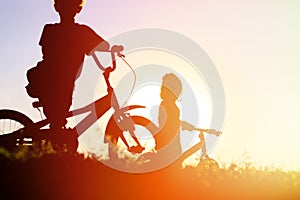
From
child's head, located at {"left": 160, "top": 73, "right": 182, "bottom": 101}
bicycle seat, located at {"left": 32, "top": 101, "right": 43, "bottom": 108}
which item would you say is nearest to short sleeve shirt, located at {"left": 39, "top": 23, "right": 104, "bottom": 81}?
bicycle seat, located at {"left": 32, "top": 101, "right": 43, "bottom": 108}

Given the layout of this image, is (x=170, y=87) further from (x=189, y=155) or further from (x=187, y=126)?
(x=189, y=155)

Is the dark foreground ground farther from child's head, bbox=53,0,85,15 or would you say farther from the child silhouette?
child's head, bbox=53,0,85,15

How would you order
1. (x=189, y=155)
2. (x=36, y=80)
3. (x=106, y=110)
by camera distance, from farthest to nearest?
(x=189, y=155) < (x=106, y=110) < (x=36, y=80)

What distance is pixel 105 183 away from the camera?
779 cm

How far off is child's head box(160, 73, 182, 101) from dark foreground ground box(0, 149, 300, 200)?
2558 millimetres

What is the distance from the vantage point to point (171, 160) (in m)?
10.9

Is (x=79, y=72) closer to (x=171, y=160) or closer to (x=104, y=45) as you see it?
(x=104, y=45)

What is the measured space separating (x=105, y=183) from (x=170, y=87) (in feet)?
14.5

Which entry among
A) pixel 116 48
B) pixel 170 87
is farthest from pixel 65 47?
pixel 170 87

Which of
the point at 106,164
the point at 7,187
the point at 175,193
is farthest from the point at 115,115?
the point at 7,187

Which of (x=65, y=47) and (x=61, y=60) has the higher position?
(x=65, y=47)

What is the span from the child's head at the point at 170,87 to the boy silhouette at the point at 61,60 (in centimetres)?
200

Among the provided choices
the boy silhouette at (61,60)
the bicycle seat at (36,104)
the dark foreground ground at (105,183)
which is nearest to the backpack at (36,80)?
the boy silhouette at (61,60)

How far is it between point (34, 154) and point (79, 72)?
2447mm
